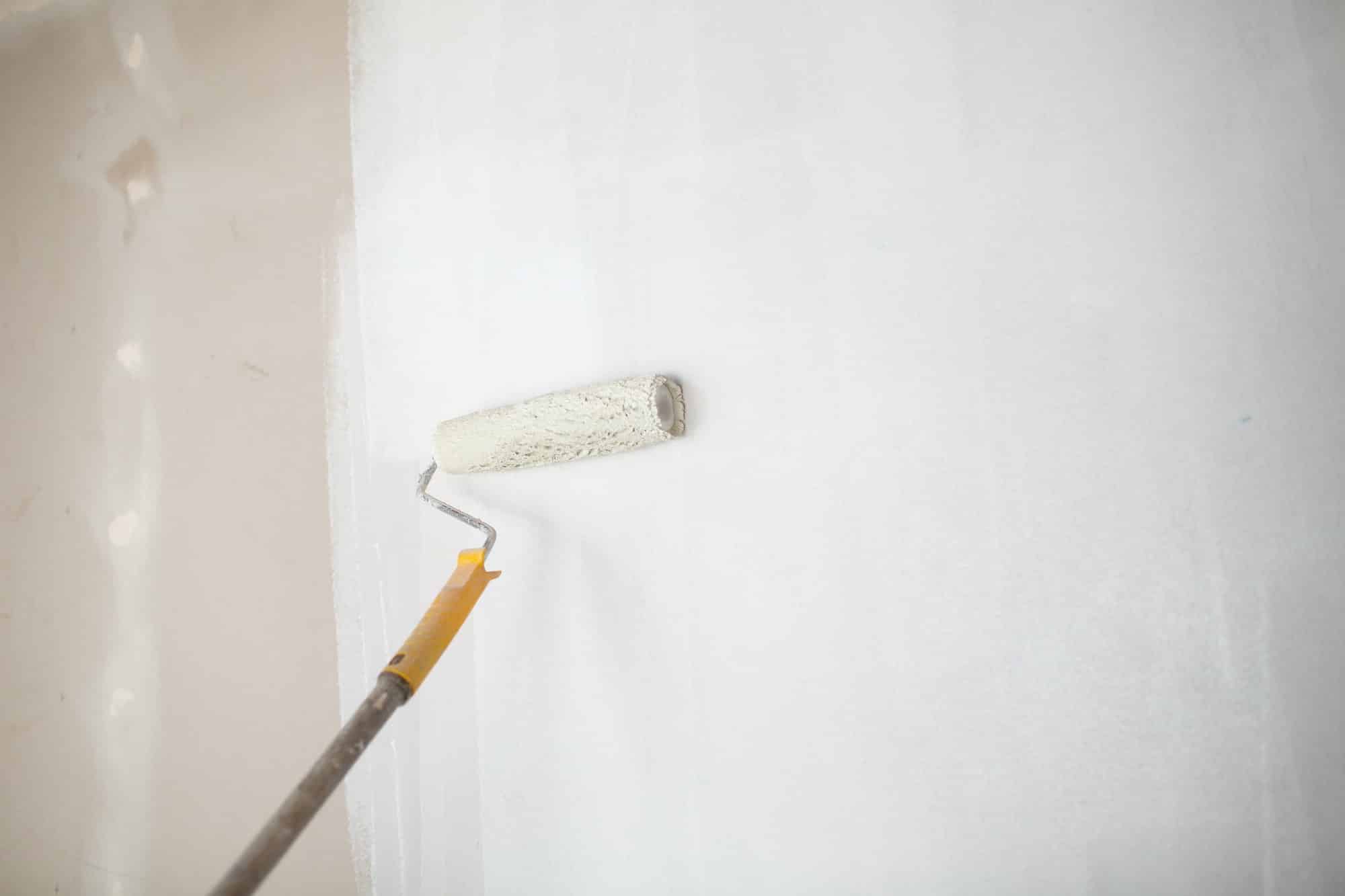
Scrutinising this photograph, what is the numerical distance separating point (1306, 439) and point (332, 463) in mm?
1162

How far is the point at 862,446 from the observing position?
876 mm

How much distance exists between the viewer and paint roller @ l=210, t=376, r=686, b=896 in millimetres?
780

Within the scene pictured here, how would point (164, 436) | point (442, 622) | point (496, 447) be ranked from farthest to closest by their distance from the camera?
1. point (164, 436)
2. point (496, 447)
3. point (442, 622)

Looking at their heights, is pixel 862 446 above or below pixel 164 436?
below

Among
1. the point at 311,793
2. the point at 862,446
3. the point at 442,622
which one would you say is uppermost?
the point at 862,446

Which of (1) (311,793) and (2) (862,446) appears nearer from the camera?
(1) (311,793)

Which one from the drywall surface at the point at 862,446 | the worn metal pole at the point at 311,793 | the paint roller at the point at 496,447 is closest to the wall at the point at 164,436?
the drywall surface at the point at 862,446

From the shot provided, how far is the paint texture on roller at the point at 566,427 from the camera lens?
2.93 ft

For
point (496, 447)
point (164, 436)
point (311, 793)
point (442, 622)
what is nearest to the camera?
point (311, 793)

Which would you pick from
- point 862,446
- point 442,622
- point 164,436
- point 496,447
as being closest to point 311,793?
point 442,622

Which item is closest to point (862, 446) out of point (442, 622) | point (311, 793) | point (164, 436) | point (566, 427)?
point (566, 427)

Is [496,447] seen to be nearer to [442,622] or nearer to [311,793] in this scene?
[442,622]

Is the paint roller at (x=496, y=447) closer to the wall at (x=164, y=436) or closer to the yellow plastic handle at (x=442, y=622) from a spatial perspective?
the yellow plastic handle at (x=442, y=622)

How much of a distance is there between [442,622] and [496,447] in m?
0.22
